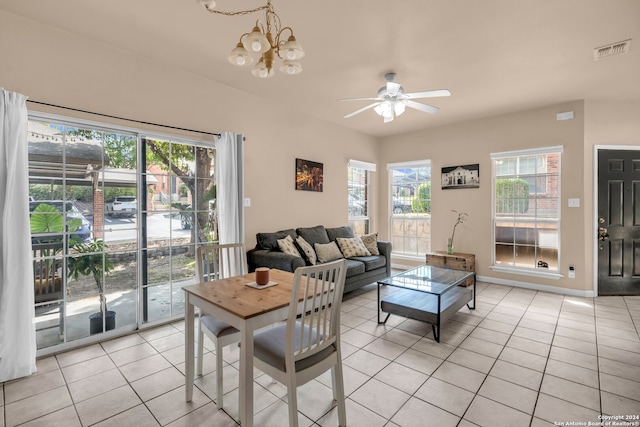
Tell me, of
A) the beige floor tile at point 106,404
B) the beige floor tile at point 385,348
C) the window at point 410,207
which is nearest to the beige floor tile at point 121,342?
the beige floor tile at point 106,404

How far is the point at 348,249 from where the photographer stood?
15.5 feet

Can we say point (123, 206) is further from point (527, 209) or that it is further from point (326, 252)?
point (527, 209)

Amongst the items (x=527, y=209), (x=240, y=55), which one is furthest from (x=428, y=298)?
(x=240, y=55)

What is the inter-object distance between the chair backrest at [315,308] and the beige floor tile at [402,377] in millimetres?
758

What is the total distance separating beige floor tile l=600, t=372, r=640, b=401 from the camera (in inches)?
82.4

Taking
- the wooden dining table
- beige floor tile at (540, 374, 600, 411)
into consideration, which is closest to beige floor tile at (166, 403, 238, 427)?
the wooden dining table

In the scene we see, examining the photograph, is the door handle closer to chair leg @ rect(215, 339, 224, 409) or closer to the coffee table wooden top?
the coffee table wooden top

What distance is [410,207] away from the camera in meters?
6.09

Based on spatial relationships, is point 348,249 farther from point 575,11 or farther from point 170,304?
point 575,11

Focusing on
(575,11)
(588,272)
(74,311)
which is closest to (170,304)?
(74,311)

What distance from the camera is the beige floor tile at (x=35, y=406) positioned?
6.10ft

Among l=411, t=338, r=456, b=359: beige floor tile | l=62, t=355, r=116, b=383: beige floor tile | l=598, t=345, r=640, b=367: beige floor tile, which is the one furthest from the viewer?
l=411, t=338, r=456, b=359: beige floor tile

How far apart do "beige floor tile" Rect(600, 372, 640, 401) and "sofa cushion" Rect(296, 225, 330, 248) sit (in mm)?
3278

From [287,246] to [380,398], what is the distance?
2303mm
